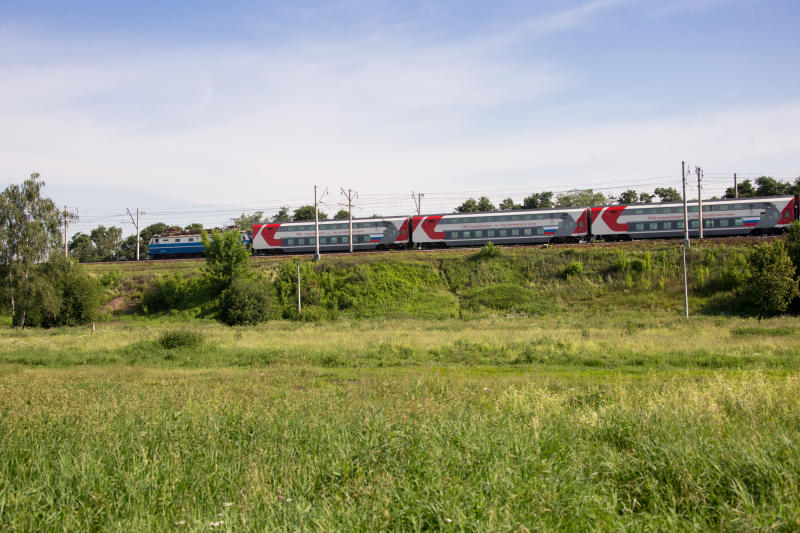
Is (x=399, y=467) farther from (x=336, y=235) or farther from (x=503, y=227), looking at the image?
(x=336, y=235)

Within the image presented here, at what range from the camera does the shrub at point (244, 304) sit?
47.1 meters

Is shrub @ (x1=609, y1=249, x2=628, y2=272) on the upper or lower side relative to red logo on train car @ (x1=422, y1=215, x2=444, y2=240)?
lower

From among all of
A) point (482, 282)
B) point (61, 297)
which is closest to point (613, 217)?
point (482, 282)

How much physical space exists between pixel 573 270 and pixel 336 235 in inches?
1105

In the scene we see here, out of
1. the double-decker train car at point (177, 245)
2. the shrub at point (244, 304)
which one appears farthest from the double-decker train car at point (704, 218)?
the double-decker train car at point (177, 245)

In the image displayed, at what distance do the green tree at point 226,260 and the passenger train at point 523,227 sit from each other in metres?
1.47

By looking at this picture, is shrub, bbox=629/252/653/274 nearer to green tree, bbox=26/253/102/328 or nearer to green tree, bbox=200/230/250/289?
green tree, bbox=200/230/250/289

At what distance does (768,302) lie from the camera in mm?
40719

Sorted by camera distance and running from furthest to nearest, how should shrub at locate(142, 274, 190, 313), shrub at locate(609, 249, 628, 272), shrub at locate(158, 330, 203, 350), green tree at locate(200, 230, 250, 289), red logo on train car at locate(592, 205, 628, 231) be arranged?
1. red logo on train car at locate(592, 205, 628, 231)
2. shrub at locate(142, 274, 190, 313)
3. green tree at locate(200, 230, 250, 289)
4. shrub at locate(609, 249, 628, 272)
5. shrub at locate(158, 330, 203, 350)

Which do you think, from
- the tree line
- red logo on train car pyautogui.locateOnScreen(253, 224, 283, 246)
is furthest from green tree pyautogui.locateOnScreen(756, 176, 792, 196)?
red logo on train car pyautogui.locateOnScreen(253, 224, 283, 246)

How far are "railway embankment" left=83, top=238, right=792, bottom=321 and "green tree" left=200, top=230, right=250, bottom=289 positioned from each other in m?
2.19

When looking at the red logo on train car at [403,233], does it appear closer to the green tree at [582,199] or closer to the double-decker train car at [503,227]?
the double-decker train car at [503,227]

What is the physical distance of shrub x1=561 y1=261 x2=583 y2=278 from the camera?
51.5 metres

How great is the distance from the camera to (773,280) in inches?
1596
